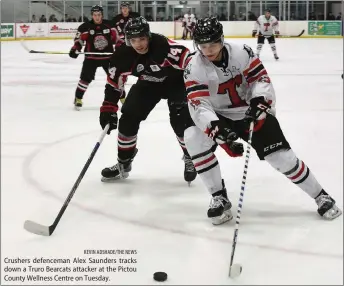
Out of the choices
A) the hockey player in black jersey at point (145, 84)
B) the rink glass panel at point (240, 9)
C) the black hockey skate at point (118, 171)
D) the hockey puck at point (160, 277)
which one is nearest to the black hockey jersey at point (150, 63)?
the hockey player in black jersey at point (145, 84)

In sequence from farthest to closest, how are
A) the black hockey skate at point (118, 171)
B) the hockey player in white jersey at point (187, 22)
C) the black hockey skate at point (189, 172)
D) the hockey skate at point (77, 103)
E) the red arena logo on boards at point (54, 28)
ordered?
the hockey player in white jersey at point (187, 22)
the red arena logo on boards at point (54, 28)
the hockey skate at point (77, 103)
the black hockey skate at point (118, 171)
the black hockey skate at point (189, 172)

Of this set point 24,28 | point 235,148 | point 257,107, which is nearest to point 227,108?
point 257,107

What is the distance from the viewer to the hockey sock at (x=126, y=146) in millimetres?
2809

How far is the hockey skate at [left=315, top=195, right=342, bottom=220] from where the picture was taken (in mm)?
2204

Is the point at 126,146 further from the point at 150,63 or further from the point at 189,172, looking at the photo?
the point at 150,63

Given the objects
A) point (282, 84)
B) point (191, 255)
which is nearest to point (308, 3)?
A: point (282, 84)

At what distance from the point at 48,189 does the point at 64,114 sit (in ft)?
7.37

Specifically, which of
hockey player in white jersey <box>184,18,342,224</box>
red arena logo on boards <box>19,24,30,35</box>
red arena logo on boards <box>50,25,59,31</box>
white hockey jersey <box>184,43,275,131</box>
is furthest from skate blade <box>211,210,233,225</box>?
red arena logo on boards <box>50,25,59,31</box>

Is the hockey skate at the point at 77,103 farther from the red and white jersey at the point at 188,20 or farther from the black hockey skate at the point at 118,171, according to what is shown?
the red and white jersey at the point at 188,20

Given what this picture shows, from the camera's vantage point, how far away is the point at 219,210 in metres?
2.21

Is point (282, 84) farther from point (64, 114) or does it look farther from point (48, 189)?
point (48, 189)

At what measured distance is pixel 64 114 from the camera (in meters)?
4.88

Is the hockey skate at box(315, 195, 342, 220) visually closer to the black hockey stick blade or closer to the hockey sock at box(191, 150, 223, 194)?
the hockey sock at box(191, 150, 223, 194)

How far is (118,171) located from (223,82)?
0.96m
